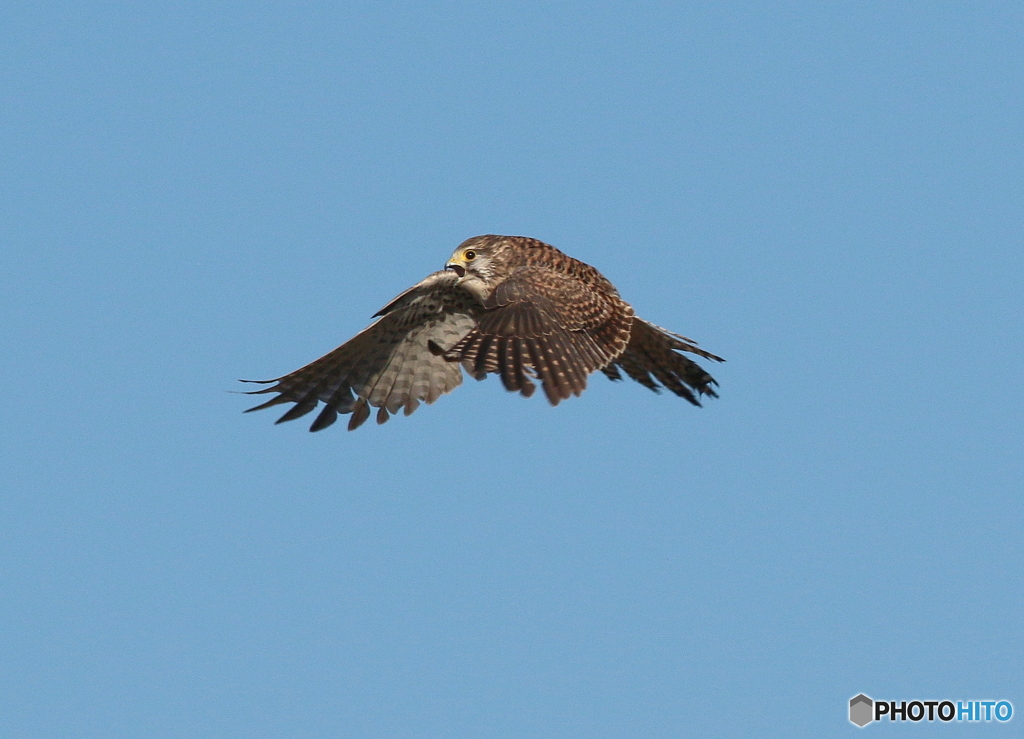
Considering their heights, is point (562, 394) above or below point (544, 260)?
below

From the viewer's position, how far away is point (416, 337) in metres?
12.7

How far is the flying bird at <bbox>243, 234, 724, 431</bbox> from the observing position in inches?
402

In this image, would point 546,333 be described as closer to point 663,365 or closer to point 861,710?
point 663,365

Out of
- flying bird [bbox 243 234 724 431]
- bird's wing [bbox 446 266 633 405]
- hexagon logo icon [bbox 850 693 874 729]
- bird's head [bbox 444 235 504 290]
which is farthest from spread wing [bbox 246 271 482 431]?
hexagon logo icon [bbox 850 693 874 729]

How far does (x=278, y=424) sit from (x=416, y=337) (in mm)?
1640

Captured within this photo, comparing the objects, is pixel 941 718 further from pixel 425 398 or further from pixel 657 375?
pixel 425 398

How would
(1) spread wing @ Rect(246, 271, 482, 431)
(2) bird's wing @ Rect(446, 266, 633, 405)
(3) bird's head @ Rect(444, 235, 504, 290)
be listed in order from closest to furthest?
(2) bird's wing @ Rect(446, 266, 633, 405), (3) bird's head @ Rect(444, 235, 504, 290), (1) spread wing @ Rect(246, 271, 482, 431)

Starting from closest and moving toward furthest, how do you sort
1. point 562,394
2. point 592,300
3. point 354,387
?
point 562,394, point 592,300, point 354,387

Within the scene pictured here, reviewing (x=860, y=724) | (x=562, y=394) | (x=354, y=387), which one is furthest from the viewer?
(x=354, y=387)

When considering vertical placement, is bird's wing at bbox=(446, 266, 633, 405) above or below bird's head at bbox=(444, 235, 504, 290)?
below

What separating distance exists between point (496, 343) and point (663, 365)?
265 cm

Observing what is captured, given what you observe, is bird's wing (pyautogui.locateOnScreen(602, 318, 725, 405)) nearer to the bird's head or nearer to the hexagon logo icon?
the bird's head

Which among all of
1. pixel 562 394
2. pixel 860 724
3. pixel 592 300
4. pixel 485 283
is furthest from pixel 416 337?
pixel 860 724

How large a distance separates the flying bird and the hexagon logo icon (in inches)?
131
